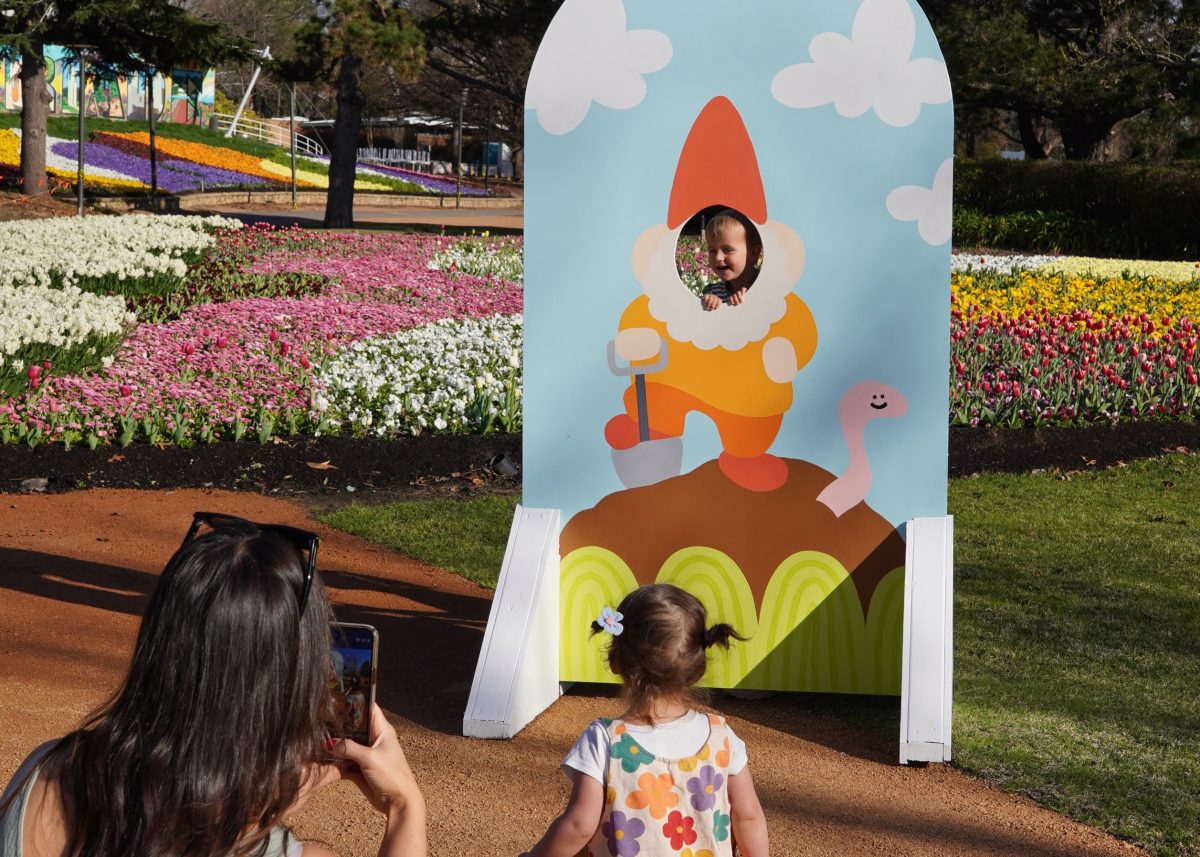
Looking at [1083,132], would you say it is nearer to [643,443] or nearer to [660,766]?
[643,443]

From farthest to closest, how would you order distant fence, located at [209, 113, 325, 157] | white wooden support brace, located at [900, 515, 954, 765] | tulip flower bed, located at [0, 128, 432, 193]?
1. distant fence, located at [209, 113, 325, 157]
2. tulip flower bed, located at [0, 128, 432, 193]
3. white wooden support brace, located at [900, 515, 954, 765]

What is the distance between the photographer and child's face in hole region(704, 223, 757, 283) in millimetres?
4512

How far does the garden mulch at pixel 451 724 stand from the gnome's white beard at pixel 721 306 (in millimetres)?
1235

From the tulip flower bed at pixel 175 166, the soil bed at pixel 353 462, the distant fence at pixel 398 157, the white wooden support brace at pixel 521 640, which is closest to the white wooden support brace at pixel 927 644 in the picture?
the white wooden support brace at pixel 521 640

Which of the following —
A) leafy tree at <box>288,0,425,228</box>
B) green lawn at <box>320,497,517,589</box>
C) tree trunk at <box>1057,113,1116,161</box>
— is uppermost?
tree trunk at <box>1057,113,1116,161</box>

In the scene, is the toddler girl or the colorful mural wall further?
the colorful mural wall

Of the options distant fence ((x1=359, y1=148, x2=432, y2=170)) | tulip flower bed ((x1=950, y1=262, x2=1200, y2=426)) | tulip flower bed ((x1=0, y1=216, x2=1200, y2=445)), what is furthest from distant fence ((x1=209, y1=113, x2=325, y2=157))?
tulip flower bed ((x1=950, y1=262, x2=1200, y2=426))

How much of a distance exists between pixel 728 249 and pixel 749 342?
1.03ft

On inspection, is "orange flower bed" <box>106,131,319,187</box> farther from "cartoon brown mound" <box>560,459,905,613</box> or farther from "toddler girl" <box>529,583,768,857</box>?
"toddler girl" <box>529,583,768,857</box>

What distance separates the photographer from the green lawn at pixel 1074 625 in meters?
3.90

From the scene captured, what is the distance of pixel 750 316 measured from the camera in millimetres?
4465

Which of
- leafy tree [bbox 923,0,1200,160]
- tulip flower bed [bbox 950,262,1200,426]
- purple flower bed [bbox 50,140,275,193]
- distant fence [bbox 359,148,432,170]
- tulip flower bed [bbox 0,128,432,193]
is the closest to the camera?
tulip flower bed [bbox 950,262,1200,426]

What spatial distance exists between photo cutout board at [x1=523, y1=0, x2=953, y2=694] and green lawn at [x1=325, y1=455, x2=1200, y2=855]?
1.93ft

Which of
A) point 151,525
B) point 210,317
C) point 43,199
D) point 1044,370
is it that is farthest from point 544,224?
point 43,199
